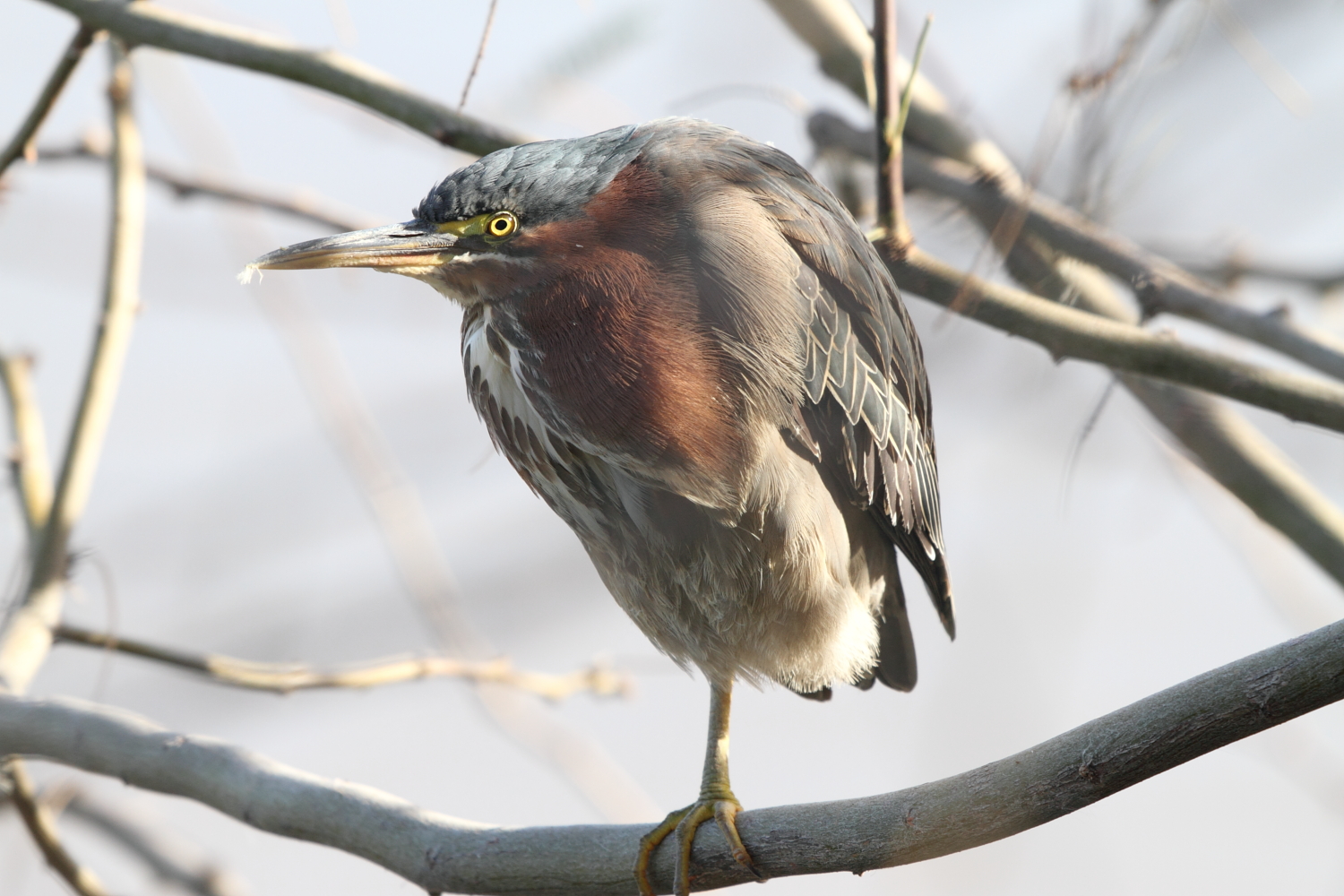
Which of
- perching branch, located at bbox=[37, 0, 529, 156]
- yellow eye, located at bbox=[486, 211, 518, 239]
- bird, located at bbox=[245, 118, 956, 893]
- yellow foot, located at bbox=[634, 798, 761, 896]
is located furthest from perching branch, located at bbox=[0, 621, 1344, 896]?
perching branch, located at bbox=[37, 0, 529, 156]

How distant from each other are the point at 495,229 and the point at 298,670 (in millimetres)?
1180

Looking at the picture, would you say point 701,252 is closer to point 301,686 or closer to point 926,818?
point 926,818

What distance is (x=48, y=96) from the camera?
260 cm

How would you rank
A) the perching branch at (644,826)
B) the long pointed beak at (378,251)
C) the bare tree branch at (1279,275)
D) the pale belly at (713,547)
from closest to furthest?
the perching branch at (644,826), the long pointed beak at (378,251), the pale belly at (713,547), the bare tree branch at (1279,275)

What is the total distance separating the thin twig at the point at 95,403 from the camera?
2537 millimetres

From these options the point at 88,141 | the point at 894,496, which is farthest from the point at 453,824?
the point at 88,141

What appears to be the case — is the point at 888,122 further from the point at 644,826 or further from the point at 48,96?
the point at 48,96

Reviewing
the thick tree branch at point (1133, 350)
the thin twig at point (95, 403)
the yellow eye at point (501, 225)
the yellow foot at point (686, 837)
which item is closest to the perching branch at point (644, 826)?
the yellow foot at point (686, 837)

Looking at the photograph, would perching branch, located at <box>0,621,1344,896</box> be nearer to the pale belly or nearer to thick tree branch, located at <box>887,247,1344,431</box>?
the pale belly

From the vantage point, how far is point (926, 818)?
1.65 m

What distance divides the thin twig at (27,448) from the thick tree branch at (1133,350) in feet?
7.14

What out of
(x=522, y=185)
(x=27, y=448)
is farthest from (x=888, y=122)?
(x=27, y=448)

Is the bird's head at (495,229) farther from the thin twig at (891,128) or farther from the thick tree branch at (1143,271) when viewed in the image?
the thick tree branch at (1143,271)

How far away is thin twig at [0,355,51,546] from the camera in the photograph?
2781 mm
